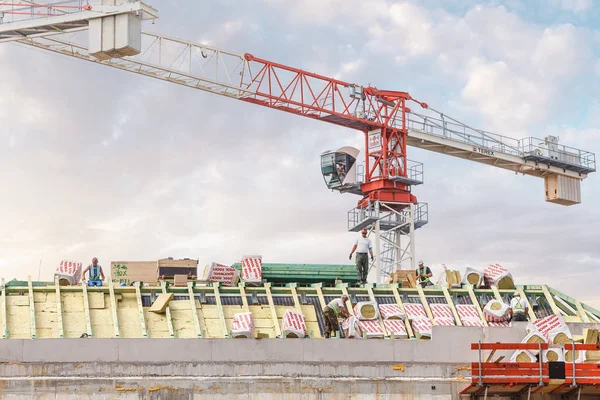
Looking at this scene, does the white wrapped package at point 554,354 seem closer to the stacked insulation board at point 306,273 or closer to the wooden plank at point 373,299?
the wooden plank at point 373,299

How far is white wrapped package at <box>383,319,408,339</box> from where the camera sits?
29078 millimetres

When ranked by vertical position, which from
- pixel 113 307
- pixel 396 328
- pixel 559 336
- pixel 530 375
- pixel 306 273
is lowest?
pixel 530 375

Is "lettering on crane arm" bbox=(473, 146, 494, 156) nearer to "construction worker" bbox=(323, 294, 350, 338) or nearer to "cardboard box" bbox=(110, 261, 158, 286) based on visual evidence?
"cardboard box" bbox=(110, 261, 158, 286)

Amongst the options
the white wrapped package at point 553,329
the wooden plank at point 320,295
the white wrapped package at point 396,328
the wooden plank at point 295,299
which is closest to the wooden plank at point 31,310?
the wooden plank at point 295,299

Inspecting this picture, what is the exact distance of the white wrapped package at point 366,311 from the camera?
29403 mm

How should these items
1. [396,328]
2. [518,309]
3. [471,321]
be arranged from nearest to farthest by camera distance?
[396,328], [518,309], [471,321]

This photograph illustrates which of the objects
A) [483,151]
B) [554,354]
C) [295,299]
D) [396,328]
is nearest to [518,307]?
[554,354]

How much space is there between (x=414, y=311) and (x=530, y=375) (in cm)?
558

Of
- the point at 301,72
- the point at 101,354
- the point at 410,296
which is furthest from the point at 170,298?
the point at 301,72

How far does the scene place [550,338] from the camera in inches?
1064

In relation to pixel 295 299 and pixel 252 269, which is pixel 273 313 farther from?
pixel 252 269

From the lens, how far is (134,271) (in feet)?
112

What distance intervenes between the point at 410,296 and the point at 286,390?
7.39 metres

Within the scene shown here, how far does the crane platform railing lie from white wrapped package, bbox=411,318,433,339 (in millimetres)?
2890
